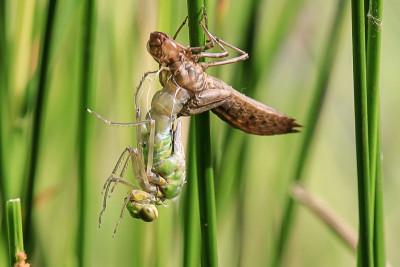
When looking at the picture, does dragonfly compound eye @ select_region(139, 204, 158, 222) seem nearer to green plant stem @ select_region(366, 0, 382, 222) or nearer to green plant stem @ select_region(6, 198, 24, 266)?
green plant stem @ select_region(6, 198, 24, 266)

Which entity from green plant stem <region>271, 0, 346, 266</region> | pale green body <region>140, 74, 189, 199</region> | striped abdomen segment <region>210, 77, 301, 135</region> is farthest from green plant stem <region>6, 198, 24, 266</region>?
green plant stem <region>271, 0, 346, 266</region>

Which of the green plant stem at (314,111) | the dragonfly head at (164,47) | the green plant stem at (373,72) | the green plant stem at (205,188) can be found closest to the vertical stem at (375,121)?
the green plant stem at (373,72)

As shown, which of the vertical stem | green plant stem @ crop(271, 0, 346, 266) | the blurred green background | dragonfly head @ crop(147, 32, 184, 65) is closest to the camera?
the vertical stem

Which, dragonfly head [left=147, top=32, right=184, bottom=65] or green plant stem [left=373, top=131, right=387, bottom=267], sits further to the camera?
dragonfly head [left=147, top=32, right=184, bottom=65]

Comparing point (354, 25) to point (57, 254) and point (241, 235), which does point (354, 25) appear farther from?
point (57, 254)

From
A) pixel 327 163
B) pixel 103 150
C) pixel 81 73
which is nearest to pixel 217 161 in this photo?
pixel 81 73

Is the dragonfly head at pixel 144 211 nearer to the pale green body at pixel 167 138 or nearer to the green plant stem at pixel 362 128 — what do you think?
the pale green body at pixel 167 138

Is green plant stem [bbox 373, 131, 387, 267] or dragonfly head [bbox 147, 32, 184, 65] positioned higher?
dragonfly head [bbox 147, 32, 184, 65]
